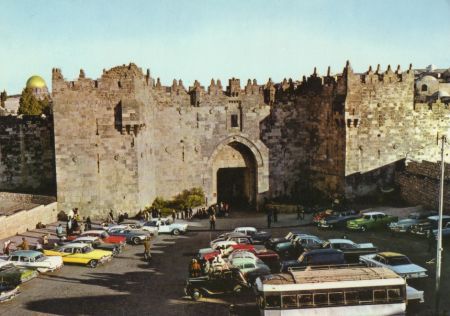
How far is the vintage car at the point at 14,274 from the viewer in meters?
21.2

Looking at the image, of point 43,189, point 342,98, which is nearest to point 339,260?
point 342,98

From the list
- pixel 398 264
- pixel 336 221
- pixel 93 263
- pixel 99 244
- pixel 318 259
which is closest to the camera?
pixel 398 264

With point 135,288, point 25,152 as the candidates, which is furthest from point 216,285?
point 25,152

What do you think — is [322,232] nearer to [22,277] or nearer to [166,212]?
[166,212]

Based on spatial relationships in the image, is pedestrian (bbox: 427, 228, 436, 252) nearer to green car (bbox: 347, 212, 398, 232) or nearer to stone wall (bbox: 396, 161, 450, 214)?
green car (bbox: 347, 212, 398, 232)

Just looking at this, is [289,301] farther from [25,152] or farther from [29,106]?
[29,106]

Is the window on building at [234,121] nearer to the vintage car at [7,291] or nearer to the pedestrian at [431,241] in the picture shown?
the pedestrian at [431,241]

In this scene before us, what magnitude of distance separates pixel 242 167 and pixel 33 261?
22465mm

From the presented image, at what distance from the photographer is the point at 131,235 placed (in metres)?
29.4

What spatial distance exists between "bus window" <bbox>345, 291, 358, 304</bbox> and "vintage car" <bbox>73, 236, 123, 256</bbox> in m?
13.9

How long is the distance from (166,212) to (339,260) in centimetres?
1841

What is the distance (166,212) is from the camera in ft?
124

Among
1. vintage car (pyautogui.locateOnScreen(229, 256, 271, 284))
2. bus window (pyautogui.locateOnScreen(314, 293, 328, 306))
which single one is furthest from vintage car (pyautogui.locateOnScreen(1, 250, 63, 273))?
bus window (pyautogui.locateOnScreen(314, 293, 328, 306))

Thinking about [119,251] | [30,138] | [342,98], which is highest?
[342,98]
